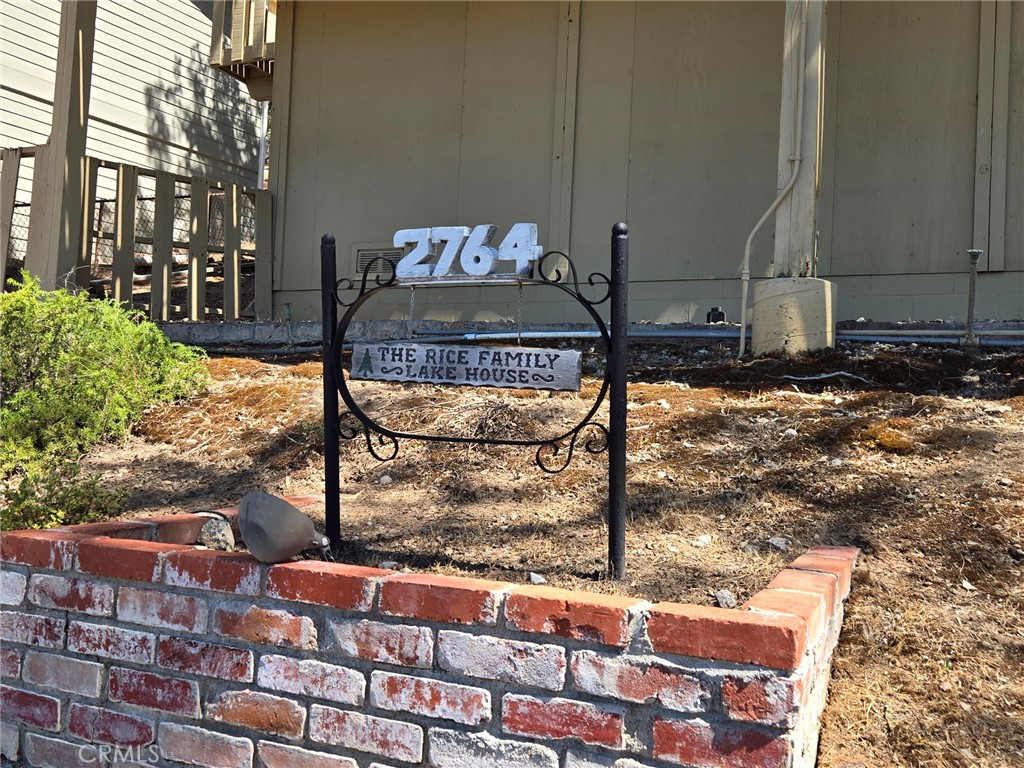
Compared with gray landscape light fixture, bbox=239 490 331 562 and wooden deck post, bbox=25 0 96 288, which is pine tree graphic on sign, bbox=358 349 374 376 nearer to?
gray landscape light fixture, bbox=239 490 331 562

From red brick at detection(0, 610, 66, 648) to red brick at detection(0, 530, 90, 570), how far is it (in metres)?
0.15

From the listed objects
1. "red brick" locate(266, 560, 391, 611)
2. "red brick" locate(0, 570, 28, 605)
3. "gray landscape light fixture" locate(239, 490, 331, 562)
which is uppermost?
"gray landscape light fixture" locate(239, 490, 331, 562)

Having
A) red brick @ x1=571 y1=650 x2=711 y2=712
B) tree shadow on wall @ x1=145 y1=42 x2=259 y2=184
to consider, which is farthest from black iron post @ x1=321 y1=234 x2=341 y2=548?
tree shadow on wall @ x1=145 y1=42 x2=259 y2=184

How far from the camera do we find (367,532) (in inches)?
126

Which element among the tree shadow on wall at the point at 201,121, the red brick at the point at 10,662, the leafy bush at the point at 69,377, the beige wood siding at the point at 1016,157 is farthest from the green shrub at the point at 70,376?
the tree shadow on wall at the point at 201,121

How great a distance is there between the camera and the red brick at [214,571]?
2.41m

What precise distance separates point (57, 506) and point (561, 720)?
83.0 inches

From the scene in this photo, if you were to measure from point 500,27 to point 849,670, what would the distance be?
7318mm

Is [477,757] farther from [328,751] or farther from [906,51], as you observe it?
[906,51]

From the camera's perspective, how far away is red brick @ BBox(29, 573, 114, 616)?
260 cm

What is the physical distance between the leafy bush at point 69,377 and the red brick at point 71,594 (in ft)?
4.35

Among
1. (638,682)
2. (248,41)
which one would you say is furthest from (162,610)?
(248,41)

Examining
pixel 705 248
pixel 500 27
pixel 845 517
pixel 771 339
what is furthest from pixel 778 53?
pixel 845 517

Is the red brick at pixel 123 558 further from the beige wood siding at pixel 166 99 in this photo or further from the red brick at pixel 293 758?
the beige wood siding at pixel 166 99
